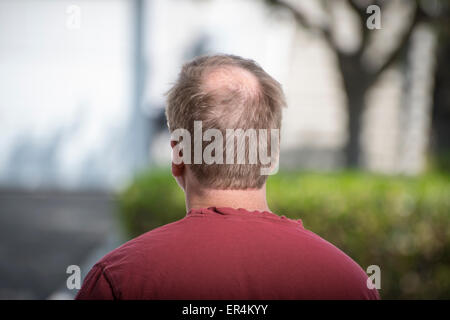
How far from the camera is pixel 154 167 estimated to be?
686cm

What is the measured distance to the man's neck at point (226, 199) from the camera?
1.66 metres

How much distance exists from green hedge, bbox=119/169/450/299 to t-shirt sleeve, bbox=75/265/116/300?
350 cm

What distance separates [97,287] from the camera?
1.46m

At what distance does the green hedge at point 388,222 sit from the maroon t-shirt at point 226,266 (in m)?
3.21

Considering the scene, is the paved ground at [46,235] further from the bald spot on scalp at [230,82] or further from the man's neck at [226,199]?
the bald spot on scalp at [230,82]

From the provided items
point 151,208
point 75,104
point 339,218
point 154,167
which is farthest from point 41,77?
point 339,218

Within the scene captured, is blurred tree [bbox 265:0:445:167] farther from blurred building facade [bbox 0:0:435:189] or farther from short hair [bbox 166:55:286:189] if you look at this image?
short hair [bbox 166:55:286:189]

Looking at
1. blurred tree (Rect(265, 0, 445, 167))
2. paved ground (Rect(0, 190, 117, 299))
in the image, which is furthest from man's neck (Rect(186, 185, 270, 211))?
blurred tree (Rect(265, 0, 445, 167))

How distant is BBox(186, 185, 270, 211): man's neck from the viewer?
1.66 meters

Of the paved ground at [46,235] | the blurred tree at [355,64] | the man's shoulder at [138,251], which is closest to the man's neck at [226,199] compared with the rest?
the man's shoulder at [138,251]

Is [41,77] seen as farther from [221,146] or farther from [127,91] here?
[221,146]

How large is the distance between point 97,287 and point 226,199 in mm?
460
